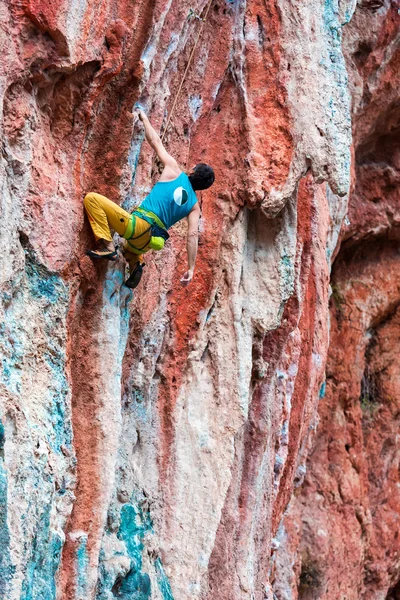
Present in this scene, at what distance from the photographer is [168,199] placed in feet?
20.1

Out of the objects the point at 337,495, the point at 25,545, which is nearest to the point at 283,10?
the point at 25,545

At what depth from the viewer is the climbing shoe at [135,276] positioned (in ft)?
20.6

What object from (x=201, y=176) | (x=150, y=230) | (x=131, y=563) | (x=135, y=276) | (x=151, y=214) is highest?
(x=201, y=176)

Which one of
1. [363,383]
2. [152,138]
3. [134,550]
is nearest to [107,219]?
[152,138]

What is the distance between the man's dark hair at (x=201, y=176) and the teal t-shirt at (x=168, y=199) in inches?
5.0

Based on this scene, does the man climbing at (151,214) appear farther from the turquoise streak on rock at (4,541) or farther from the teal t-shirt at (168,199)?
the turquoise streak on rock at (4,541)

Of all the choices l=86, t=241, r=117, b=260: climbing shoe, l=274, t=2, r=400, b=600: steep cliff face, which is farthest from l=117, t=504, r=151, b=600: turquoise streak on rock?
l=274, t=2, r=400, b=600: steep cliff face

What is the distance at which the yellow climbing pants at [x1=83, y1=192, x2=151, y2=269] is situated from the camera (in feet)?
19.3

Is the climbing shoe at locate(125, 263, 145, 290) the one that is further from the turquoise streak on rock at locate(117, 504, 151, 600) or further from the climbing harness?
the turquoise streak on rock at locate(117, 504, 151, 600)

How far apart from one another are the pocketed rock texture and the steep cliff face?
5.12ft

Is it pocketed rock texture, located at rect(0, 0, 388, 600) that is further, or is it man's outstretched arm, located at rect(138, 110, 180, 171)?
man's outstretched arm, located at rect(138, 110, 180, 171)

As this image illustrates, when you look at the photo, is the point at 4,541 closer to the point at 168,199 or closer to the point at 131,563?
the point at 131,563

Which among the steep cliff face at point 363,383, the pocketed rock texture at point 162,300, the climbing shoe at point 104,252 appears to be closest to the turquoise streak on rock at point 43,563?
the pocketed rock texture at point 162,300

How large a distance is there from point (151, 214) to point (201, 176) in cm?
49
